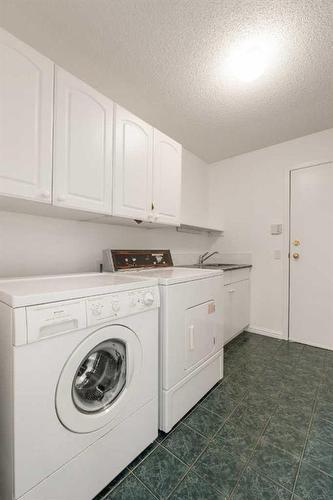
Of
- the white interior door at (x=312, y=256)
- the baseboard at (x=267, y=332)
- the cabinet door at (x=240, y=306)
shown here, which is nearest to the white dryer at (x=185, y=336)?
the cabinet door at (x=240, y=306)

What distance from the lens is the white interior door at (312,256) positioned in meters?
2.45

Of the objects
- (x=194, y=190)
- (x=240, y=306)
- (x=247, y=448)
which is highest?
(x=194, y=190)

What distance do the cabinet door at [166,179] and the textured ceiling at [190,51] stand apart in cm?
42

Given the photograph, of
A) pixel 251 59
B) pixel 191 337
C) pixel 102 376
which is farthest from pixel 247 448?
pixel 251 59

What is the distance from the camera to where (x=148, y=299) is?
3.89ft

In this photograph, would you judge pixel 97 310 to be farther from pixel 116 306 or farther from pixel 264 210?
pixel 264 210

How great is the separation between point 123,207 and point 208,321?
1026 millimetres

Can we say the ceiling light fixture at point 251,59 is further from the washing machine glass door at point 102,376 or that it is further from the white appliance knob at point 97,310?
the washing machine glass door at point 102,376

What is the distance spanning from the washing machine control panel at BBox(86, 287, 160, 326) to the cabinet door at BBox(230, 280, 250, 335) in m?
1.57

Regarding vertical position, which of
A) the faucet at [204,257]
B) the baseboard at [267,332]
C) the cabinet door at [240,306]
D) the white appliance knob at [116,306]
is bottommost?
the baseboard at [267,332]

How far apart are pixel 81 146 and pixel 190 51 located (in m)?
0.99

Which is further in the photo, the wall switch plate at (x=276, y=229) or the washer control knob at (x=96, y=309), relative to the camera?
the wall switch plate at (x=276, y=229)

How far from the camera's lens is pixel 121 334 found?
41.7 inches

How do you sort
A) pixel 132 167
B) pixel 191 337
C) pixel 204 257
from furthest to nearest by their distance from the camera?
pixel 204 257
pixel 132 167
pixel 191 337
